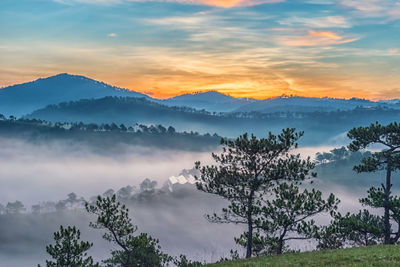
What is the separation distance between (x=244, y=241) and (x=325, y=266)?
18636 mm

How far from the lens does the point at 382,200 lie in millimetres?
37938

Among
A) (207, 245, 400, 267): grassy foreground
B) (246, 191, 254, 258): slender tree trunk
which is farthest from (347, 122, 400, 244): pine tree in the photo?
(246, 191, 254, 258): slender tree trunk

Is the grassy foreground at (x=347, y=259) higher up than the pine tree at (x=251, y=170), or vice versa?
the pine tree at (x=251, y=170)

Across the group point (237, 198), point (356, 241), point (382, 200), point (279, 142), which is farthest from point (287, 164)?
point (356, 241)

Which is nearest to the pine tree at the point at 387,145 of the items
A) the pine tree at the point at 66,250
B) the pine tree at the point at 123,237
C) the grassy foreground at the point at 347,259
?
the grassy foreground at the point at 347,259

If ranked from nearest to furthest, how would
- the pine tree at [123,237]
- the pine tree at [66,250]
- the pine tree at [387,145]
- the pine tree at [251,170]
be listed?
1. the pine tree at [251,170]
2. the pine tree at [387,145]
3. the pine tree at [123,237]
4. the pine tree at [66,250]

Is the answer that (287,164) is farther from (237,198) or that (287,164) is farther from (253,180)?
(237,198)

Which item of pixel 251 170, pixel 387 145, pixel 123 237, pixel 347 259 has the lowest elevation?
pixel 347 259

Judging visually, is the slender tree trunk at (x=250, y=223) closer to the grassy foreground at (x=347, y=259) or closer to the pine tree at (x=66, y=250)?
the grassy foreground at (x=347, y=259)

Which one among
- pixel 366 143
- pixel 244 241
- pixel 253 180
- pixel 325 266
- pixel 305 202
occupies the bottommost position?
pixel 325 266

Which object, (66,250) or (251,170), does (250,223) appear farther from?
(66,250)

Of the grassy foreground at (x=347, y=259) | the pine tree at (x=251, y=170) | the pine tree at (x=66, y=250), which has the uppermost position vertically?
the pine tree at (x=251, y=170)

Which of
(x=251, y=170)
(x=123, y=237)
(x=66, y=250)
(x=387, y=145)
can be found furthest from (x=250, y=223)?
(x=66, y=250)

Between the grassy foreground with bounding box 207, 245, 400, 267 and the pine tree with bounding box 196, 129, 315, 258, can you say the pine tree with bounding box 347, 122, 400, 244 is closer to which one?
the pine tree with bounding box 196, 129, 315, 258
